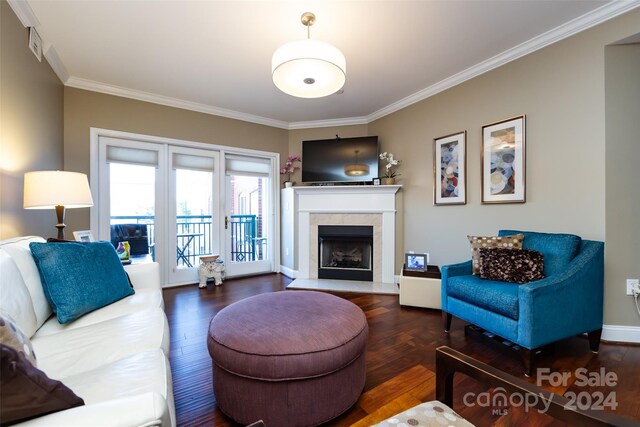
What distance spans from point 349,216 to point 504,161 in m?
1.97

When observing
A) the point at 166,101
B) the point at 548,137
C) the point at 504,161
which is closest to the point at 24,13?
the point at 166,101

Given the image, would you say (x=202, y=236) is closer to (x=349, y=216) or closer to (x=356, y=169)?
(x=349, y=216)

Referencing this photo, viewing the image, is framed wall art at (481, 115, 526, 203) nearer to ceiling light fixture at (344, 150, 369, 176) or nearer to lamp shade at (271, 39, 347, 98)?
ceiling light fixture at (344, 150, 369, 176)

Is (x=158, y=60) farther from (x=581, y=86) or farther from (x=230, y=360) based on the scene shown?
(x=581, y=86)

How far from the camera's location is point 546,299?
1669 mm

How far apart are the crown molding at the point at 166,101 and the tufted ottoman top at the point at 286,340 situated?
10.3ft

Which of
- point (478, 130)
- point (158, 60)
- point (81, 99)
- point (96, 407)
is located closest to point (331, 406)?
point (96, 407)

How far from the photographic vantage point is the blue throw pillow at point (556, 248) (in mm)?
1938

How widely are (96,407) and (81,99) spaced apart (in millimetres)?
3742

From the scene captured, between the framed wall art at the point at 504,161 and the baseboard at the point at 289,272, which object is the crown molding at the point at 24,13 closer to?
the baseboard at the point at 289,272

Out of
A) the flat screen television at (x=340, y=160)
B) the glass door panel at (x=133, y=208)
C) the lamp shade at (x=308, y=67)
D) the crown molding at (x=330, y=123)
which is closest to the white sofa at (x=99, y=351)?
the lamp shade at (x=308, y=67)

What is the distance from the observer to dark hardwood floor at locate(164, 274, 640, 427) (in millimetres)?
1354

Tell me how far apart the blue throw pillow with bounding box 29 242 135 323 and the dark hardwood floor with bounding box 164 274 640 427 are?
2.15 feet

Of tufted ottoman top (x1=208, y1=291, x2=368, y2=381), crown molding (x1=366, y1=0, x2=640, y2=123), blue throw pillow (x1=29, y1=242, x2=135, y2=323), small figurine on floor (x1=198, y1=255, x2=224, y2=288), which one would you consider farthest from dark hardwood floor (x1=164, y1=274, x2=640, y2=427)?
crown molding (x1=366, y1=0, x2=640, y2=123)
